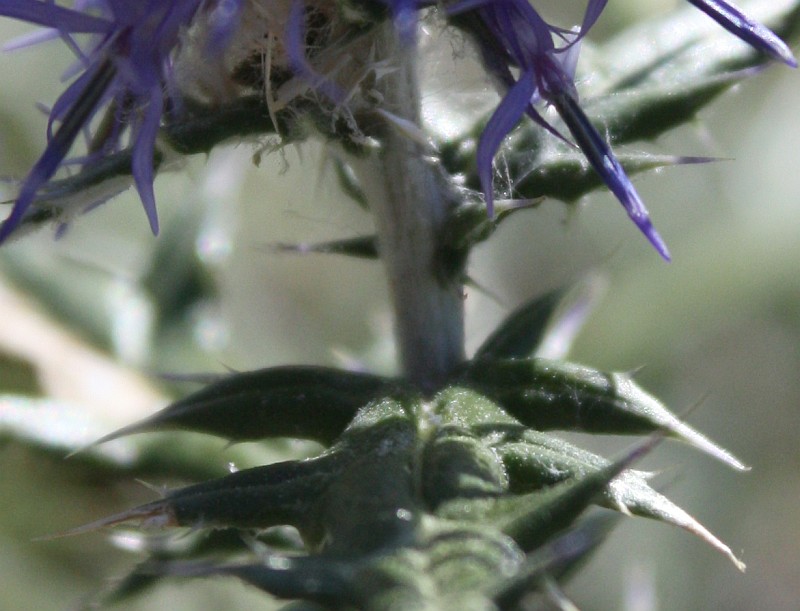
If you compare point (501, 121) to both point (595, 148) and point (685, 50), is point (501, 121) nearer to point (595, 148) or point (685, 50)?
point (595, 148)

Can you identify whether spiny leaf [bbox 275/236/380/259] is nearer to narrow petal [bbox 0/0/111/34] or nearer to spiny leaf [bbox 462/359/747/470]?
spiny leaf [bbox 462/359/747/470]

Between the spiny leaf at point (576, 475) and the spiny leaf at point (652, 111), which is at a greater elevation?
the spiny leaf at point (652, 111)

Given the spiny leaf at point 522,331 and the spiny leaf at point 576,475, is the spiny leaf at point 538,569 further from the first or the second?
the spiny leaf at point 522,331

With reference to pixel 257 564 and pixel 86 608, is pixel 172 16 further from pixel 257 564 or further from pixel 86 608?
pixel 86 608

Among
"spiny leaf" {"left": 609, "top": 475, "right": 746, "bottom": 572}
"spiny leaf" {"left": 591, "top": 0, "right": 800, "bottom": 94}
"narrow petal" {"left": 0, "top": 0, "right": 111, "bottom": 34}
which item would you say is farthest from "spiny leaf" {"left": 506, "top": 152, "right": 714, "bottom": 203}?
"narrow petal" {"left": 0, "top": 0, "right": 111, "bottom": 34}

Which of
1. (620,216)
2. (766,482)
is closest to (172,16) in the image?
(620,216)

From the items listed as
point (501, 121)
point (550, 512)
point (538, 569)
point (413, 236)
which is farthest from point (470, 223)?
point (538, 569)

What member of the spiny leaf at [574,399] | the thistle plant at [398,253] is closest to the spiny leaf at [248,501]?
the thistle plant at [398,253]
